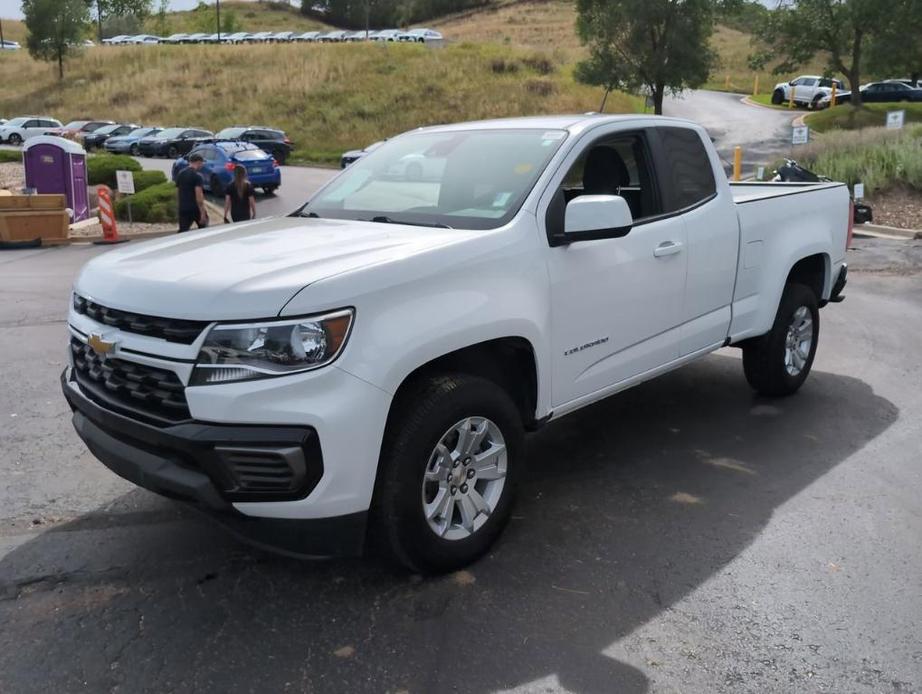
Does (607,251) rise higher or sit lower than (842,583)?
higher

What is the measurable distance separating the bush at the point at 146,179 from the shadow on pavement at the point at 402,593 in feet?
67.0

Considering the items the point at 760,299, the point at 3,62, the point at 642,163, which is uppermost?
the point at 3,62

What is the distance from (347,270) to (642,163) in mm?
2356

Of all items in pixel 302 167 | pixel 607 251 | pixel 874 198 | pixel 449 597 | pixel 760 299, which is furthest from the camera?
pixel 302 167

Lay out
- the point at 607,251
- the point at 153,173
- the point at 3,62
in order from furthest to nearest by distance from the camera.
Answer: the point at 3,62 < the point at 153,173 < the point at 607,251

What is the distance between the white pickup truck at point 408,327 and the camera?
10.0 ft

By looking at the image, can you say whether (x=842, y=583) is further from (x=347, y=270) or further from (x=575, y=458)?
(x=347, y=270)

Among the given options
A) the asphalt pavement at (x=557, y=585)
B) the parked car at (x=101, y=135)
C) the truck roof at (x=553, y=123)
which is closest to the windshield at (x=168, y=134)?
the parked car at (x=101, y=135)

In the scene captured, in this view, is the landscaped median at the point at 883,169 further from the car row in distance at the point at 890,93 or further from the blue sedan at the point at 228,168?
the car row in distance at the point at 890,93

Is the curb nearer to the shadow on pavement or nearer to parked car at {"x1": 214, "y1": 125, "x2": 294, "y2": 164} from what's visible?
the shadow on pavement

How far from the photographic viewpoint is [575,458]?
5.11m

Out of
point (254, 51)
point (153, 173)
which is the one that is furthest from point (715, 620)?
point (254, 51)

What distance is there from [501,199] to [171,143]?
1545 inches

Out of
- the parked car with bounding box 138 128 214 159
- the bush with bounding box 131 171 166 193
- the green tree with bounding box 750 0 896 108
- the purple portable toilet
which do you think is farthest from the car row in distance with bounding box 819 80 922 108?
the purple portable toilet
